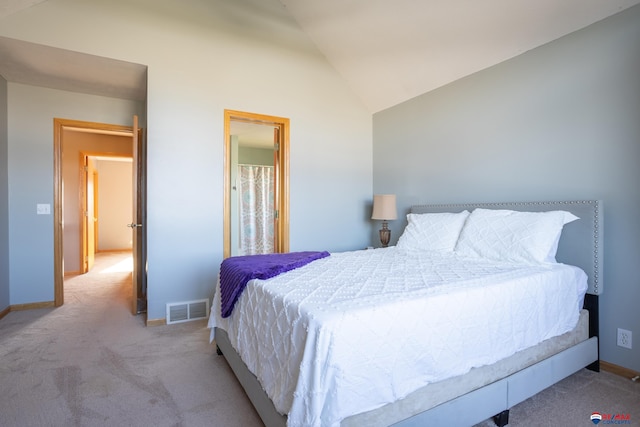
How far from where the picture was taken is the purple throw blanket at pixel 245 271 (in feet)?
6.23

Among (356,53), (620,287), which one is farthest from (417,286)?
(356,53)

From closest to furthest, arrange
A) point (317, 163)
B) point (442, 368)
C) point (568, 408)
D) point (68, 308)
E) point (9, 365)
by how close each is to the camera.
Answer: point (442, 368) < point (568, 408) < point (9, 365) < point (68, 308) < point (317, 163)

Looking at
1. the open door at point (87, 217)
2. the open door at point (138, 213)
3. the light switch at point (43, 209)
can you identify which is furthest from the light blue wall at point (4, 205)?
the open door at point (87, 217)

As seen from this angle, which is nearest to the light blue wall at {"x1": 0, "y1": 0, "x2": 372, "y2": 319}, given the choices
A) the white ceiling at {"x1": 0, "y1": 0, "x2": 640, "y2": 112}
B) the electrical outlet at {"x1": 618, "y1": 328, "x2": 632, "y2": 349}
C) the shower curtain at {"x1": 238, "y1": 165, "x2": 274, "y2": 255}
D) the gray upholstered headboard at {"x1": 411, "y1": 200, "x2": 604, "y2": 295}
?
the white ceiling at {"x1": 0, "y1": 0, "x2": 640, "y2": 112}

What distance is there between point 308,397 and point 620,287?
2316mm

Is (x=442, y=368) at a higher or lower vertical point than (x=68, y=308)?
higher

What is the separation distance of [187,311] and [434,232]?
2499 mm

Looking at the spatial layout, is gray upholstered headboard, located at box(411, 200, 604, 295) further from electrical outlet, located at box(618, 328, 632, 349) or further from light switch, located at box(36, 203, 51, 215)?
light switch, located at box(36, 203, 51, 215)

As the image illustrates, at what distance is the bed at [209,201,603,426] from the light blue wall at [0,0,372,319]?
3.89 ft

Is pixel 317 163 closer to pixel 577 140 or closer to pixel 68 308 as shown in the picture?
pixel 577 140

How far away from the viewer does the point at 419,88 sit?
3.59 meters

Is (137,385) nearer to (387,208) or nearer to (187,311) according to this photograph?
(187,311)

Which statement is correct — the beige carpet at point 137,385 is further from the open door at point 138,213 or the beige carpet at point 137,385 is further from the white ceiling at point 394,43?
the white ceiling at point 394,43

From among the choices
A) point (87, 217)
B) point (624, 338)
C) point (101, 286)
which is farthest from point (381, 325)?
point (87, 217)
